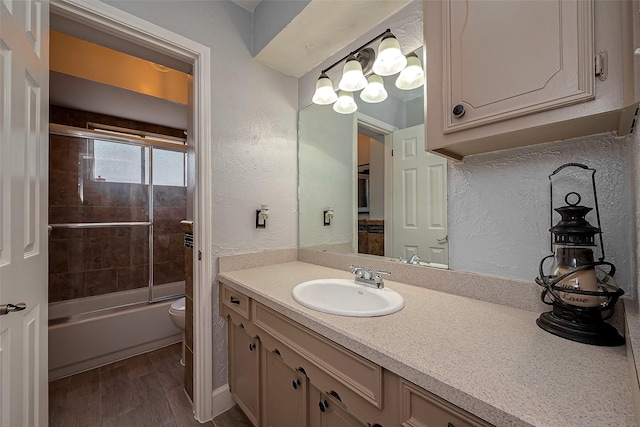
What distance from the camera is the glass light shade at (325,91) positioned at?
1605 mm

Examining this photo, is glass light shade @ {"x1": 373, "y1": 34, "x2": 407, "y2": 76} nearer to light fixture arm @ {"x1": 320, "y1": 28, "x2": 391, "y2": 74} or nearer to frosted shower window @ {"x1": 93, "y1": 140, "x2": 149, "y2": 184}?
light fixture arm @ {"x1": 320, "y1": 28, "x2": 391, "y2": 74}

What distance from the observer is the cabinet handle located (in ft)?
2.73

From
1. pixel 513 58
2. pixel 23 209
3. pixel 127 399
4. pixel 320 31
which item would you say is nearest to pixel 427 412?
pixel 513 58

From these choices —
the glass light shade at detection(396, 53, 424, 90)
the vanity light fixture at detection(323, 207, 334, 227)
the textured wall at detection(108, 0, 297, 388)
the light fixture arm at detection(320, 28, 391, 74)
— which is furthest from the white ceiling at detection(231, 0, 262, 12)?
the vanity light fixture at detection(323, 207, 334, 227)

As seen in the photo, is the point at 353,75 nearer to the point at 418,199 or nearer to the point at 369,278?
the point at 418,199

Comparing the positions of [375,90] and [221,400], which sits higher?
[375,90]

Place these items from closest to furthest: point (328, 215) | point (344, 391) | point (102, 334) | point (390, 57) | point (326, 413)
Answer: point (344, 391)
point (326, 413)
point (390, 57)
point (328, 215)
point (102, 334)

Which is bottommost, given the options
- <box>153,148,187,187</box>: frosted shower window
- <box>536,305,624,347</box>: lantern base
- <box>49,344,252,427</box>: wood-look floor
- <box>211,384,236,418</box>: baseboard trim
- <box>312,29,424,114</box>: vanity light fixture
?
<box>49,344,252,427</box>: wood-look floor

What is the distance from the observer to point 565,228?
2.42 ft

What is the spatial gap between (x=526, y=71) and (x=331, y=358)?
995 mm

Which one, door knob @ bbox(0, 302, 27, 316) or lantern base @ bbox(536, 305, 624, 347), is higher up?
door knob @ bbox(0, 302, 27, 316)

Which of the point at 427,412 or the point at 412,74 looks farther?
the point at 412,74

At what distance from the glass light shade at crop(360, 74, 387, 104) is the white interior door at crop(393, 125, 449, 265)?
23 centimetres

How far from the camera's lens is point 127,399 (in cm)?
165
